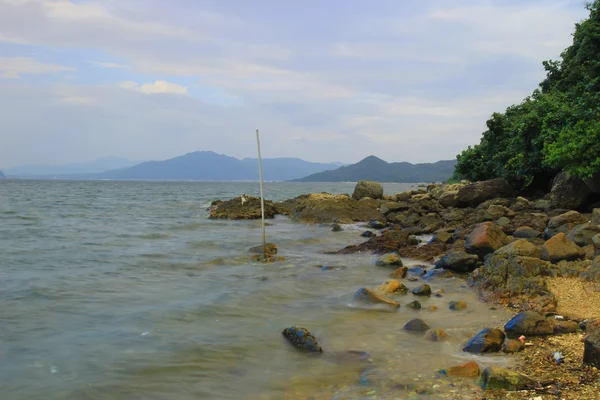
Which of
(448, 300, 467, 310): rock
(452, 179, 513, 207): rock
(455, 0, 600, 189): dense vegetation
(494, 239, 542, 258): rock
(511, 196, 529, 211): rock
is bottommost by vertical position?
(448, 300, 467, 310): rock

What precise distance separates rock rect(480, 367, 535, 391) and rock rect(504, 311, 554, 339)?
171cm

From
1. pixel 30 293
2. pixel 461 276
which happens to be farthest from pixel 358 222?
pixel 30 293

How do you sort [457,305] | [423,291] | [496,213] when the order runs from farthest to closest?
[496,213], [423,291], [457,305]

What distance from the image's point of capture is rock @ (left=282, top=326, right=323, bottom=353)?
6.68m

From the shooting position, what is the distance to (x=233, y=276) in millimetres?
12250

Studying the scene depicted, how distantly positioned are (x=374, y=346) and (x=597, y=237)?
22.0 ft

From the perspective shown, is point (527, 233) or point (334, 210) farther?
point (334, 210)

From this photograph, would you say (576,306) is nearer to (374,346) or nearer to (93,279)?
(374,346)

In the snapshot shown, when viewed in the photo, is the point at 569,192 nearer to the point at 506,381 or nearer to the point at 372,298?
the point at 372,298

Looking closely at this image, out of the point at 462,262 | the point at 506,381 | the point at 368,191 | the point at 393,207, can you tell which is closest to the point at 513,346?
the point at 506,381

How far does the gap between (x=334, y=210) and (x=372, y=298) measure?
59.3 feet

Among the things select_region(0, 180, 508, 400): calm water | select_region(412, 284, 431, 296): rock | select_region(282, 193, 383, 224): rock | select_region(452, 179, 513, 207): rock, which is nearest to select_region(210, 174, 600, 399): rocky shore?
select_region(412, 284, 431, 296): rock

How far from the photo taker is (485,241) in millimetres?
11531

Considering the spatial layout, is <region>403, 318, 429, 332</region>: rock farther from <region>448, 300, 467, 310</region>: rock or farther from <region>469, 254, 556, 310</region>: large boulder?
<region>469, 254, 556, 310</region>: large boulder
